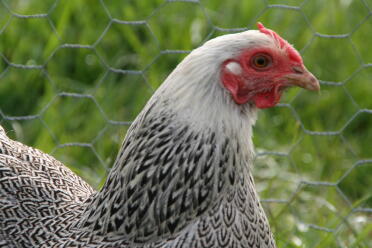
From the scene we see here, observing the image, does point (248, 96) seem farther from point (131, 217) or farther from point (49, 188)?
point (49, 188)

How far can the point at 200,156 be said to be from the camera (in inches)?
77.5

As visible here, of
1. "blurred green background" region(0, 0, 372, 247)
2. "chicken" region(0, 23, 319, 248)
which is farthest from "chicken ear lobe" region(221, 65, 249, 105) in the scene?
"blurred green background" region(0, 0, 372, 247)

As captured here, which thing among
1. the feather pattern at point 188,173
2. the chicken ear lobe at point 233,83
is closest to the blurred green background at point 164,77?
the feather pattern at point 188,173

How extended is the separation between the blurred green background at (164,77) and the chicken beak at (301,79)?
1021 mm

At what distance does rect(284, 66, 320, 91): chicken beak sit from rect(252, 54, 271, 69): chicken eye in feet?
0.21

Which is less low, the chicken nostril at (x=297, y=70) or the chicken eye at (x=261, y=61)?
the chicken eye at (x=261, y=61)

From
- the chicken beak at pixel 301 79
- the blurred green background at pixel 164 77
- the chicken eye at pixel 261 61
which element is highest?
the chicken eye at pixel 261 61

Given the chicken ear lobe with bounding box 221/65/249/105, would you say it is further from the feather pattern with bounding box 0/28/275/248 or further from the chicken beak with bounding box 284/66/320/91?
the chicken beak with bounding box 284/66/320/91

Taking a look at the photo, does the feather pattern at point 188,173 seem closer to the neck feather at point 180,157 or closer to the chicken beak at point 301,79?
the neck feather at point 180,157

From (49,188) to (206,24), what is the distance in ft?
5.08

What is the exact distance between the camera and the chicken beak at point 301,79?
2.04 meters

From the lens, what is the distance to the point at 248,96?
6.63ft

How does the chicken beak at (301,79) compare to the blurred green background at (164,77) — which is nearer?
the chicken beak at (301,79)

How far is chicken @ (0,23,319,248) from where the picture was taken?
1.97 m
